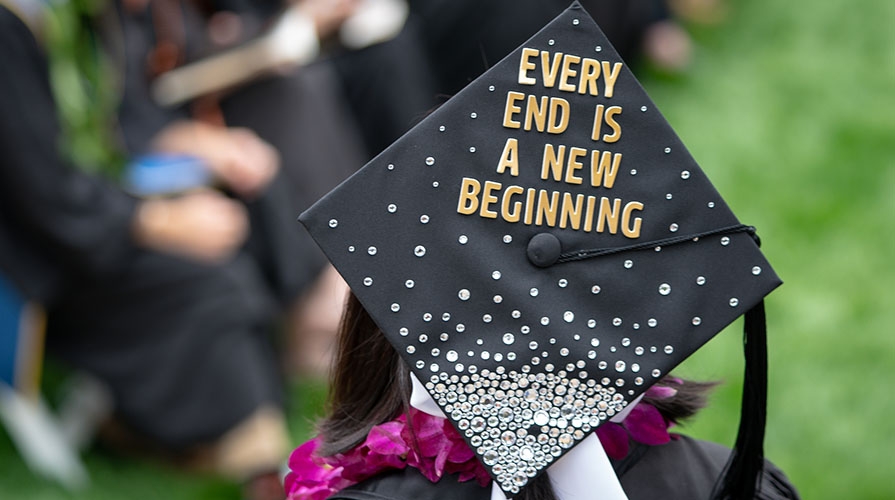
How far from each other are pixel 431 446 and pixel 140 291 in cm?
187

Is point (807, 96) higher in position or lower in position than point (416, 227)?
lower

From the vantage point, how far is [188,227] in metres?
3.18

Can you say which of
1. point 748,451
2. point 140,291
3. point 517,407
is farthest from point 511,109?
point 140,291

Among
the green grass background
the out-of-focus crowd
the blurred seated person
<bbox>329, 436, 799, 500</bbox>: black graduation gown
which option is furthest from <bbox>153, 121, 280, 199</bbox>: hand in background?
<bbox>329, 436, 799, 500</bbox>: black graduation gown

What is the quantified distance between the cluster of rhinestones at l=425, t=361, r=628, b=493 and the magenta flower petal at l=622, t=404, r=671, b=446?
0.52 ft

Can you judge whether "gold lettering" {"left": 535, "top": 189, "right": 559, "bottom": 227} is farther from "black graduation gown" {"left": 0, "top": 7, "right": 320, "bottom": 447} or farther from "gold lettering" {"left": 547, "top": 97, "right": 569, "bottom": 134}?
"black graduation gown" {"left": 0, "top": 7, "right": 320, "bottom": 447}

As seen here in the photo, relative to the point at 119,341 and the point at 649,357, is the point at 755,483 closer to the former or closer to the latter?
the point at 649,357

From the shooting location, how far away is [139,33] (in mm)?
3668

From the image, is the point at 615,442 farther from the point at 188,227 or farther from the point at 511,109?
the point at 188,227

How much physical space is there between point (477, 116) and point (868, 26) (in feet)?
17.5

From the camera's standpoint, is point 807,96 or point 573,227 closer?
point 573,227

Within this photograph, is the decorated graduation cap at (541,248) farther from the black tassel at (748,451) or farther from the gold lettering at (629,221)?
the black tassel at (748,451)

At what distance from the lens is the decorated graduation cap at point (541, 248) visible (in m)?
1.33

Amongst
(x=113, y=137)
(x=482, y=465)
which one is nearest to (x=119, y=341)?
(x=113, y=137)
